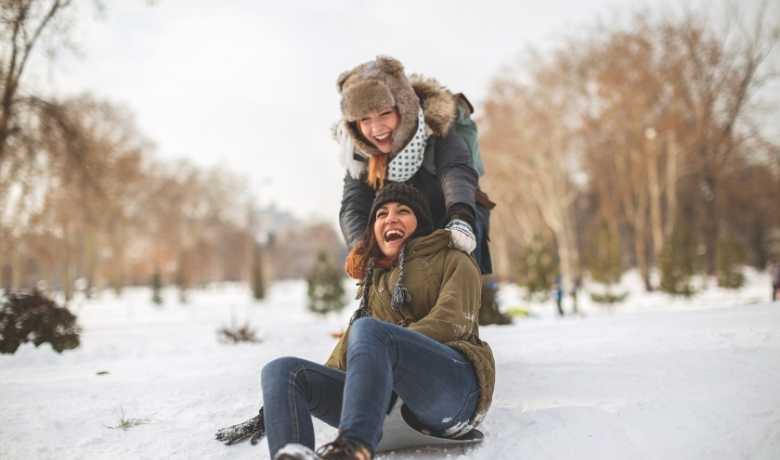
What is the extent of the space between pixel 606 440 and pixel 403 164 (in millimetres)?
1583

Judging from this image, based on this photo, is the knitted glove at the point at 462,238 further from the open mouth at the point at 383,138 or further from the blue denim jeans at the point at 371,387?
the open mouth at the point at 383,138

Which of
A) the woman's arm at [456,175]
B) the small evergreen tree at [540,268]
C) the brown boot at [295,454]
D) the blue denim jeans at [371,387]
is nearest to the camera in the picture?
the brown boot at [295,454]

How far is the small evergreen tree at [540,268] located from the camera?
20.1m

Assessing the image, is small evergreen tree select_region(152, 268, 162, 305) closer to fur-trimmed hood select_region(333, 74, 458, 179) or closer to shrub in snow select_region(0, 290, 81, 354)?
Result: shrub in snow select_region(0, 290, 81, 354)

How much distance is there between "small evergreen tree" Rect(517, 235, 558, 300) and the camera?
20.1 meters

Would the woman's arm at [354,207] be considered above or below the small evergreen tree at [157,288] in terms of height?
above

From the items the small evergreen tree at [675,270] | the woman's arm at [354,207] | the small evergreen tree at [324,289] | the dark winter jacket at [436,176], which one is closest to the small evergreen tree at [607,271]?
the small evergreen tree at [675,270]

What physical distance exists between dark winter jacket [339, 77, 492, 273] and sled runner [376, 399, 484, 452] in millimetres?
950

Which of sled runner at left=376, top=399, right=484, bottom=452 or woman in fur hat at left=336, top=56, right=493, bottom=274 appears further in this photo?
woman in fur hat at left=336, top=56, right=493, bottom=274

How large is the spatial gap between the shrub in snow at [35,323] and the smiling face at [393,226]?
203 inches

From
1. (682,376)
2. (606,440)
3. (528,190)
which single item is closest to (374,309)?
(606,440)

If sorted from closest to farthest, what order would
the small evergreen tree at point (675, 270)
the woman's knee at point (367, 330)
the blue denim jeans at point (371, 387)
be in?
the blue denim jeans at point (371, 387), the woman's knee at point (367, 330), the small evergreen tree at point (675, 270)

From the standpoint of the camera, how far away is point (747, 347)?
3045mm

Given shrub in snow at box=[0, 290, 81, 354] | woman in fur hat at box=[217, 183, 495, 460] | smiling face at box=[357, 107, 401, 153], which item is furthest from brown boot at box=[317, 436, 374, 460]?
shrub in snow at box=[0, 290, 81, 354]
